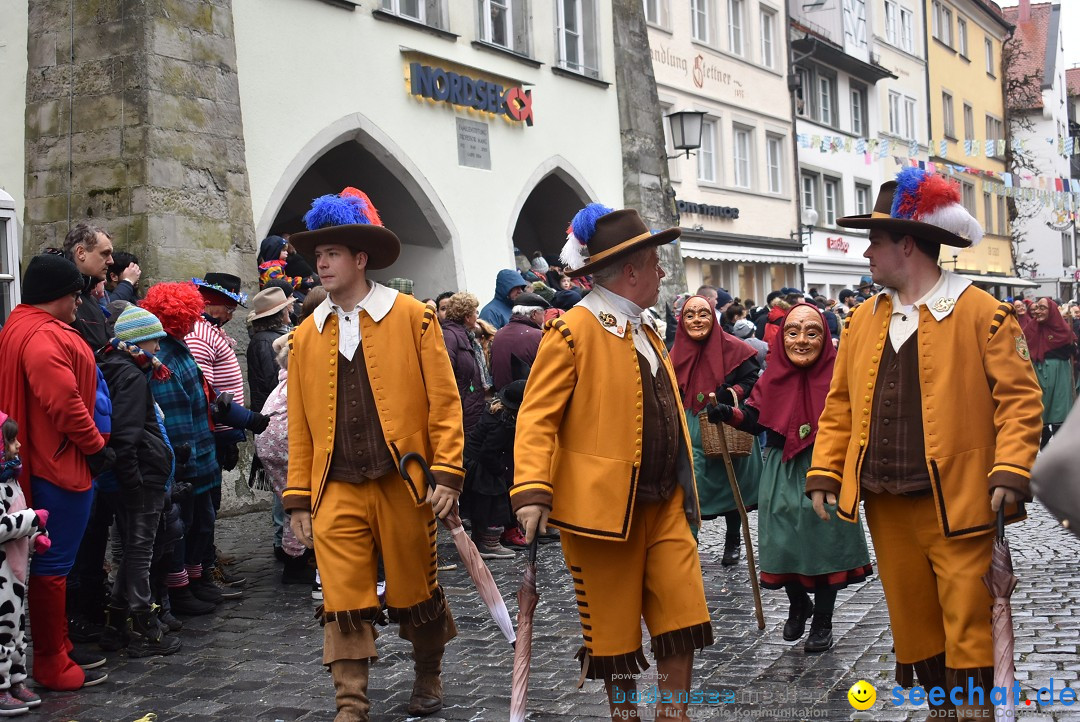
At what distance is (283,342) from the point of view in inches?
312

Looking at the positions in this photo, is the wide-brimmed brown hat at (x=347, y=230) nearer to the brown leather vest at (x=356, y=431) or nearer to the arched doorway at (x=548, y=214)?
the brown leather vest at (x=356, y=431)

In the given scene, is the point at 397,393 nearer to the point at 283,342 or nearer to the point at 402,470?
the point at 402,470

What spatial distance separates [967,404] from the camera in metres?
4.31

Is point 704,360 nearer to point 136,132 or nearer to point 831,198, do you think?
point 136,132

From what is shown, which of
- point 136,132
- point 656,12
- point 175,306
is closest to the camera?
point 175,306

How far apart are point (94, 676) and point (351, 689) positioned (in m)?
1.87

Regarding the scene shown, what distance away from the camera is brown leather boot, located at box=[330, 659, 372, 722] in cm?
468

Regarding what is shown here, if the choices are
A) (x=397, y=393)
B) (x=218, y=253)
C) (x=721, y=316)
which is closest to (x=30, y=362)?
(x=397, y=393)

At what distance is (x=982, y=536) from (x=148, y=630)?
4.18 m

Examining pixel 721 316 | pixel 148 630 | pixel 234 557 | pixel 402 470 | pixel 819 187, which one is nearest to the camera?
pixel 402 470

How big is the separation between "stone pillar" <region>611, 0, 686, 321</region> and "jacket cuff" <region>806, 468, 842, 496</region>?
1363cm

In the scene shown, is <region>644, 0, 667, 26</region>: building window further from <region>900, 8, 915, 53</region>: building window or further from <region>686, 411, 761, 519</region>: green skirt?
<region>900, 8, 915, 53</region>: building window

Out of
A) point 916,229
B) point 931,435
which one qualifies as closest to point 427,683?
point 931,435

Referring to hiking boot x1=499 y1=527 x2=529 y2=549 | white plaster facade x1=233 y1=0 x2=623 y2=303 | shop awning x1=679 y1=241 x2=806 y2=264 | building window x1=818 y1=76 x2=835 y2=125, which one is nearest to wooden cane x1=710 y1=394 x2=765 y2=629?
hiking boot x1=499 y1=527 x2=529 y2=549
